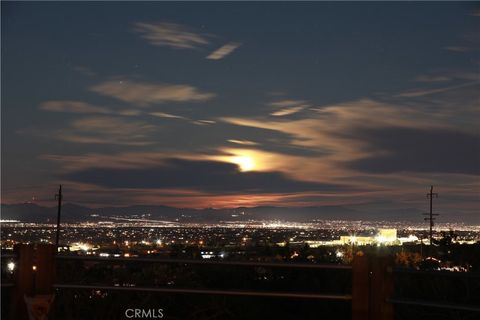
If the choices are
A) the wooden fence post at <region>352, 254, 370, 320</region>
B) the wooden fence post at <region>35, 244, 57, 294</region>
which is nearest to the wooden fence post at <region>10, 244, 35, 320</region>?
the wooden fence post at <region>35, 244, 57, 294</region>

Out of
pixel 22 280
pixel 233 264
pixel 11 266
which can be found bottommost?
pixel 22 280

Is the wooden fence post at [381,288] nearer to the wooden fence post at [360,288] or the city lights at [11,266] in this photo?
the wooden fence post at [360,288]

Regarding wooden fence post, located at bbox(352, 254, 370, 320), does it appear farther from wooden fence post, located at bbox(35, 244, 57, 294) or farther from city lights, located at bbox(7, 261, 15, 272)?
city lights, located at bbox(7, 261, 15, 272)

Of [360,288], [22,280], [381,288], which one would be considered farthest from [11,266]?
[381,288]

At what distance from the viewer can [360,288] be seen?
5574mm

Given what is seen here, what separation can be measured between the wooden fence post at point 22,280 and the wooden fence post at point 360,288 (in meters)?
3.02

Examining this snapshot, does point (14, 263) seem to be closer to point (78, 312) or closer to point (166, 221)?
point (78, 312)

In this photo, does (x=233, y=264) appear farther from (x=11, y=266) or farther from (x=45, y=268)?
(x=11, y=266)

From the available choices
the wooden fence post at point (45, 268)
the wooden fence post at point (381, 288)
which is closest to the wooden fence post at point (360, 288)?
the wooden fence post at point (381, 288)

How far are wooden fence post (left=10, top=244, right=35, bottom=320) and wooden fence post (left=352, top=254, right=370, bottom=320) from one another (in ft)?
9.90

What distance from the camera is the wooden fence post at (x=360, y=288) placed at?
555 cm

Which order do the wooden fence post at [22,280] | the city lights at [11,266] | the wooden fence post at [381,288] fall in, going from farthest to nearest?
the city lights at [11,266] → the wooden fence post at [22,280] → the wooden fence post at [381,288]

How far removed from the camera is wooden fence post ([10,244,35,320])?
6.00m

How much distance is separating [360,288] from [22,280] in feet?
10.3
